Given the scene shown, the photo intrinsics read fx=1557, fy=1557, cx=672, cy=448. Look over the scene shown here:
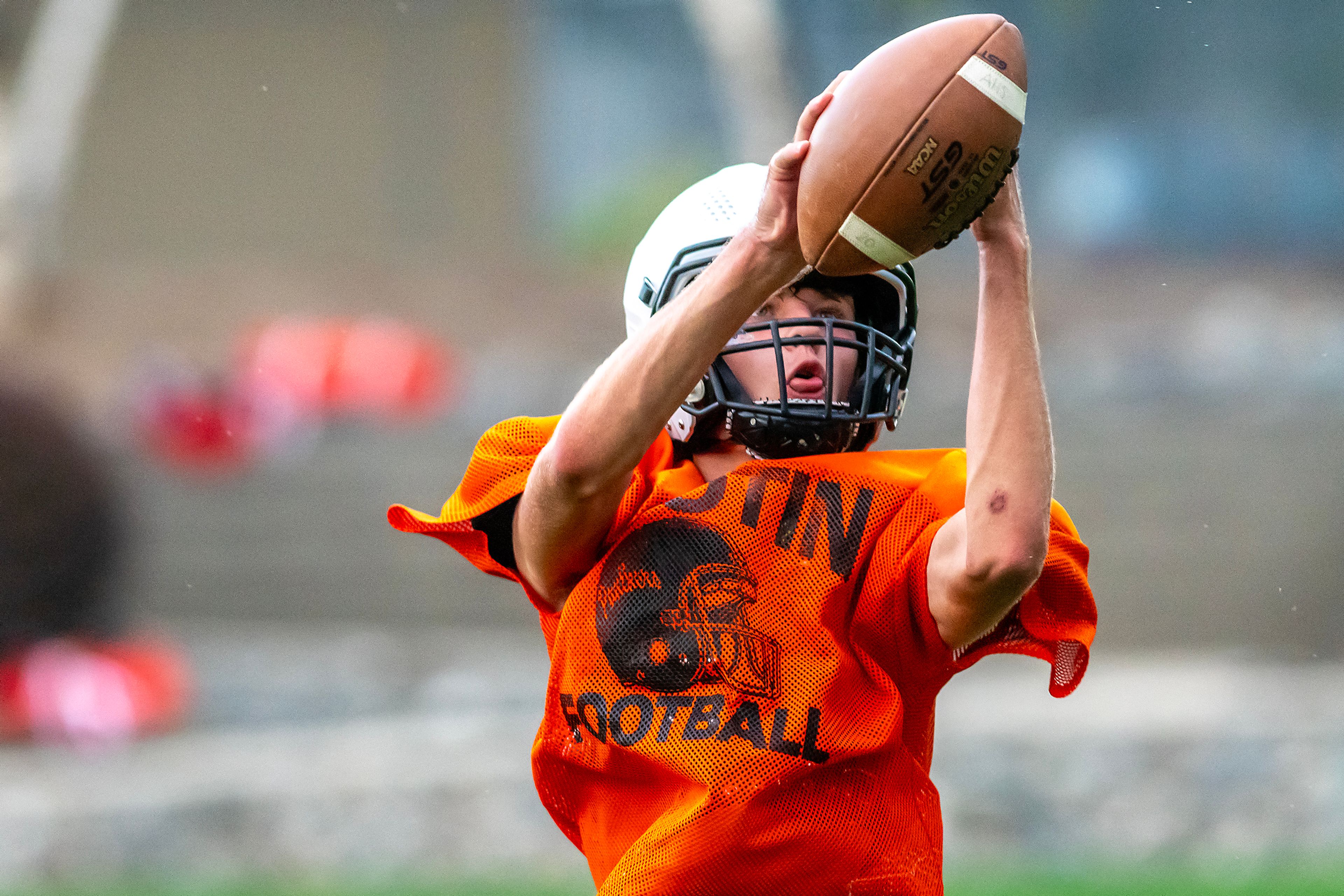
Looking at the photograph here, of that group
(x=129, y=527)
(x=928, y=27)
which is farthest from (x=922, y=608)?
(x=129, y=527)

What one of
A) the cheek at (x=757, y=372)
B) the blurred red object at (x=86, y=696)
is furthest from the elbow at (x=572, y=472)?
the blurred red object at (x=86, y=696)

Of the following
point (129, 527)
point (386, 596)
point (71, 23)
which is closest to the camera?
point (129, 527)

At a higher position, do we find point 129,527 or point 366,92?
point 366,92

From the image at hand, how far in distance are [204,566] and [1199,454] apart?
21.3 feet

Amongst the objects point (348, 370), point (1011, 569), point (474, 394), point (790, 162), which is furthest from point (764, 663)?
point (348, 370)

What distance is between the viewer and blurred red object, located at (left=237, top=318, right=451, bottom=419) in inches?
471

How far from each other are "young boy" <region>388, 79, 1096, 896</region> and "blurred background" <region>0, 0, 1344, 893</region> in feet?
14.5

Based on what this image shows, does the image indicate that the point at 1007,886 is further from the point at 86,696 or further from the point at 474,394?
the point at 474,394

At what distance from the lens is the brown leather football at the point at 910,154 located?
1.76m

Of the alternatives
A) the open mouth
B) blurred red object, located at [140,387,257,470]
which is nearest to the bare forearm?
the open mouth

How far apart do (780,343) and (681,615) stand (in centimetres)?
37

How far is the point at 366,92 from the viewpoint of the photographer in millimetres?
16484

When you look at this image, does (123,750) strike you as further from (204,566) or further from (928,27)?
(928,27)

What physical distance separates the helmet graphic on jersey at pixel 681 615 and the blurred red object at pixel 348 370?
32.5 ft
